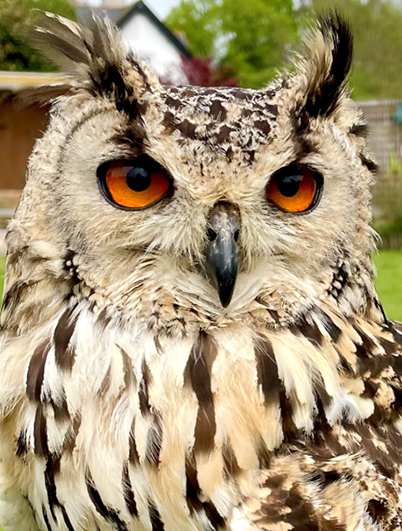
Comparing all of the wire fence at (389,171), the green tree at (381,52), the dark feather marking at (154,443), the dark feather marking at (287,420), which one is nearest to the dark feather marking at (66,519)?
the dark feather marking at (154,443)

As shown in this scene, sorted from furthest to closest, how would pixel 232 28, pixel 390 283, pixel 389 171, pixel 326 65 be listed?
1. pixel 232 28
2. pixel 389 171
3. pixel 390 283
4. pixel 326 65

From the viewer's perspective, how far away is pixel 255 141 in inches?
52.1

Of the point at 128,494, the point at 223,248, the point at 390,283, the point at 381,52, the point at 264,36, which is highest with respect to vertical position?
the point at 264,36

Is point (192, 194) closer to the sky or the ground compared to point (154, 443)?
closer to the sky

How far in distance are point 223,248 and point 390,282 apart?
24.1 feet

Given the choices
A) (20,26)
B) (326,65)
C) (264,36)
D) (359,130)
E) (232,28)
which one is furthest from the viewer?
(232,28)

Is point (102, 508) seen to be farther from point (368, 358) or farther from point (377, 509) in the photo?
point (368, 358)

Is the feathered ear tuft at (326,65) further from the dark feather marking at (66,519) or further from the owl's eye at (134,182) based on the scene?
the dark feather marking at (66,519)

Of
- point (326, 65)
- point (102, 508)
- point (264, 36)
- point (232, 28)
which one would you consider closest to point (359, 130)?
point (326, 65)

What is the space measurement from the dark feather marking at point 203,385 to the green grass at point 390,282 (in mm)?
4730

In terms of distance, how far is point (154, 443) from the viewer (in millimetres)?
1344

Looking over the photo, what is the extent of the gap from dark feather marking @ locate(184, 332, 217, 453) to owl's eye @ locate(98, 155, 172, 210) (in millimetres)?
315

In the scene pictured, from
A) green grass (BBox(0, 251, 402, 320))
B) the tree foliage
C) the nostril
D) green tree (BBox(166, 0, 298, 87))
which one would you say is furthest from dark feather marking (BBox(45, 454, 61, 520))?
green tree (BBox(166, 0, 298, 87))

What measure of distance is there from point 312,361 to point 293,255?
0.23 metres
